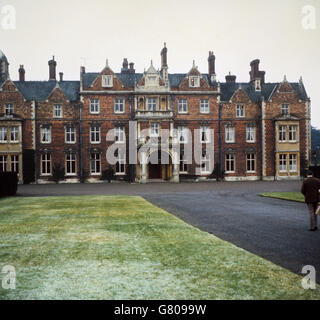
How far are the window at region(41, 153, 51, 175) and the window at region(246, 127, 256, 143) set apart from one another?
2099cm

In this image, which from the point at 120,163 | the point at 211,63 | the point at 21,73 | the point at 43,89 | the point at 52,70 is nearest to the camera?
the point at 120,163

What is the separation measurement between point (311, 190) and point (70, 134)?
102 feet

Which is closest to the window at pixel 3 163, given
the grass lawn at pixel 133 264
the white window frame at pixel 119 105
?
the white window frame at pixel 119 105

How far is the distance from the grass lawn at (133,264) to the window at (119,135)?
90.4ft

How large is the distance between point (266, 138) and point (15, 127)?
25.9m

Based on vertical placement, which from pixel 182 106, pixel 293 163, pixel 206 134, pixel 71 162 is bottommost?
pixel 293 163

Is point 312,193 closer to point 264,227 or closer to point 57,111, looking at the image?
point 264,227

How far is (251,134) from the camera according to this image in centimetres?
4019

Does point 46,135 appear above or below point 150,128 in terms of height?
below

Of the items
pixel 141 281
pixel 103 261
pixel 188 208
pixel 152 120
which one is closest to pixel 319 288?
pixel 141 281

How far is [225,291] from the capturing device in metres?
5.19

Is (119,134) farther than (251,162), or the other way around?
(251,162)

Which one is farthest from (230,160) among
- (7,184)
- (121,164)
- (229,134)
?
(7,184)
